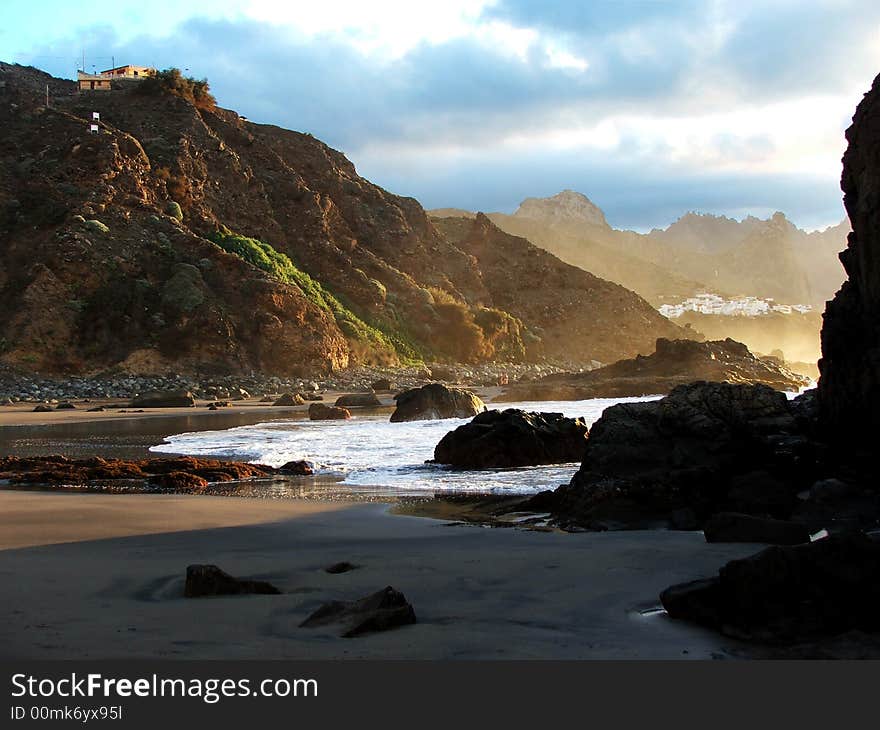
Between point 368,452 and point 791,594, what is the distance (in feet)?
41.6

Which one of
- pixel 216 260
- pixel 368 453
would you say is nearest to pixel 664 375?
pixel 216 260

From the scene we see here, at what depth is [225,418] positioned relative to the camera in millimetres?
27016

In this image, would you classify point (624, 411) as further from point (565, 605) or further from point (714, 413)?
point (565, 605)

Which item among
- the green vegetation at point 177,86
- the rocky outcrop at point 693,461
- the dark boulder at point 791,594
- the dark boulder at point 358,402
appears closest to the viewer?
the dark boulder at point 791,594

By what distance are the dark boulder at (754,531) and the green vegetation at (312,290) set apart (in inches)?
1745

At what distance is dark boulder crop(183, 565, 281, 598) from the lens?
518 centimetres

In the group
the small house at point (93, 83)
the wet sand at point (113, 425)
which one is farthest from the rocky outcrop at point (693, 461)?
the small house at point (93, 83)

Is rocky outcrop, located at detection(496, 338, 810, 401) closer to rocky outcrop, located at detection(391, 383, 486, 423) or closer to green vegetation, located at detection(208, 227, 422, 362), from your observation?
green vegetation, located at detection(208, 227, 422, 362)

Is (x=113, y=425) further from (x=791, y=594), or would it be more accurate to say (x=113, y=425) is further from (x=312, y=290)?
(x=312, y=290)

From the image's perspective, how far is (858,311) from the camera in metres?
9.82

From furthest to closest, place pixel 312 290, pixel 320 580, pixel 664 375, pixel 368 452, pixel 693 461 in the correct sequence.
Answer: pixel 312 290
pixel 664 375
pixel 368 452
pixel 693 461
pixel 320 580

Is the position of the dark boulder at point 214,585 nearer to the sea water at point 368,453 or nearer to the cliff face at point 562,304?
the sea water at point 368,453

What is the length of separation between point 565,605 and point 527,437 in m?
9.28

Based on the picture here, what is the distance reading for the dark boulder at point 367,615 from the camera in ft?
14.1
